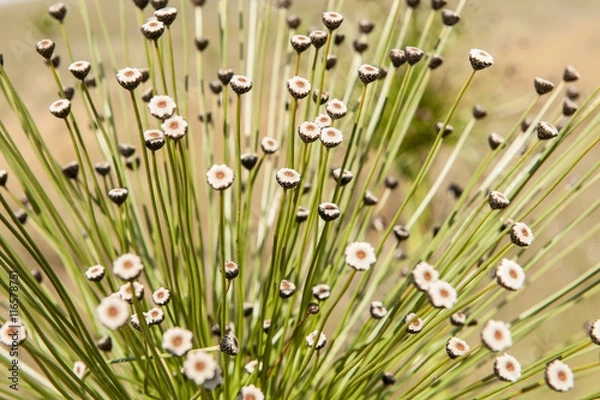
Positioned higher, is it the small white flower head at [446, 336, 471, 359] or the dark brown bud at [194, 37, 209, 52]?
the dark brown bud at [194, 37, 209, 52]

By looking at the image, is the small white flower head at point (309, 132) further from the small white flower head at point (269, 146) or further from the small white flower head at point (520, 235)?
the small white flower head at point (520, 235)

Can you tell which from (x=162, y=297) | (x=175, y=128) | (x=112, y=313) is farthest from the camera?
(x=162, y=297)

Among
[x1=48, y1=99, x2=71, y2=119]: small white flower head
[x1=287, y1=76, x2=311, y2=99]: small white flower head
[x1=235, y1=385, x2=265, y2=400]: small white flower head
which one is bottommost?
[x1=235, y1=385, x2=265, y2=400]: small white flower head

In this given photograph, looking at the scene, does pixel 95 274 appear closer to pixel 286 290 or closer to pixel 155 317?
pixel 155 317

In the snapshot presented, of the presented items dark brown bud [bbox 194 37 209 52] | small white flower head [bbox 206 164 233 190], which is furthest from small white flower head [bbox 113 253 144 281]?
dark brown bud [bbox 194 37 209 52]

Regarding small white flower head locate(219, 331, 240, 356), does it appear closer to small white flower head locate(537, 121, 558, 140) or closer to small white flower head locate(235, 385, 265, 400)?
small white flower head locate(235, 385, 265, 400)

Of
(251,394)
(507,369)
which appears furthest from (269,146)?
(507,369)

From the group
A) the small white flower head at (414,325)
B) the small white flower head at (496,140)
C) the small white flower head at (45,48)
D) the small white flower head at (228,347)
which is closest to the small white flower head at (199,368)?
the small white flower head at (228,347)
